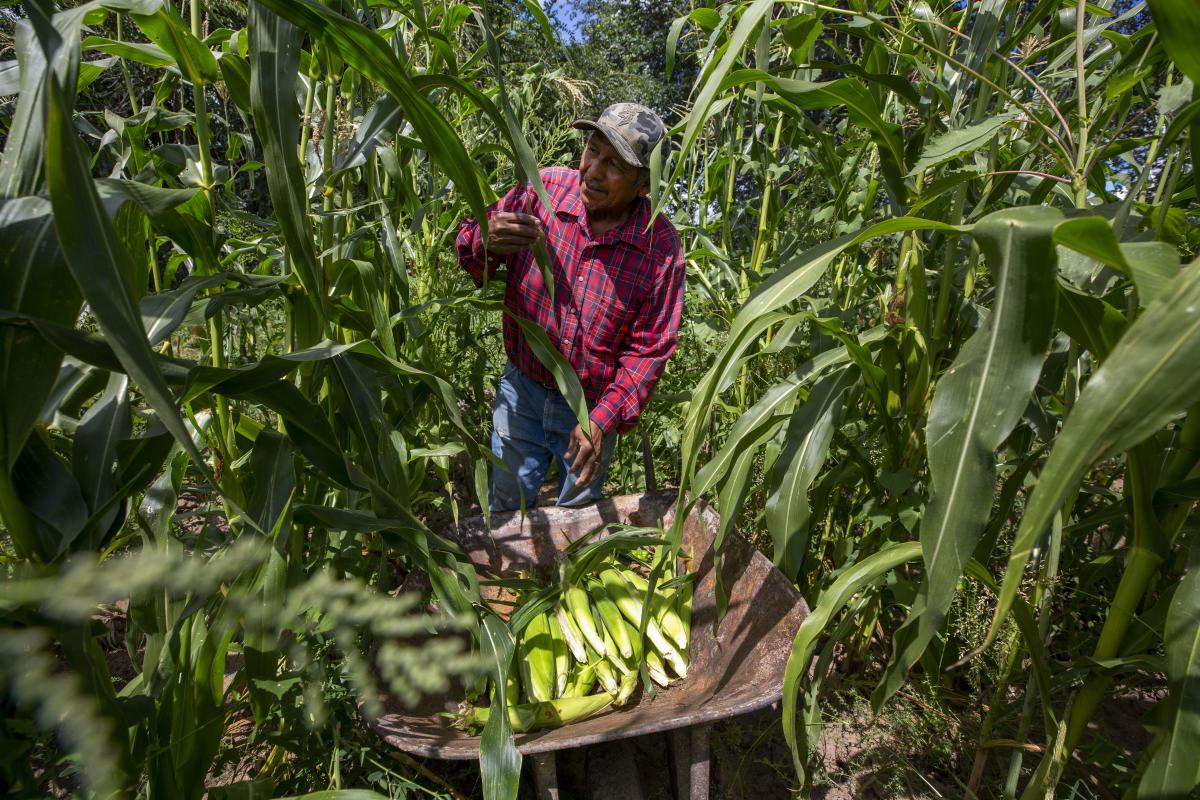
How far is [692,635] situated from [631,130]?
4.61 ft

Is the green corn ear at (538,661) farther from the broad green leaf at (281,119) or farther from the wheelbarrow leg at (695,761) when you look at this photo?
the broad green leaf at (281,119)

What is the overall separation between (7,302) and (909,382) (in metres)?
1.41

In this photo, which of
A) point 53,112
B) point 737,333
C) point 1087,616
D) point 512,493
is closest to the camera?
point 53,112

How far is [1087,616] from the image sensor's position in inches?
77.8

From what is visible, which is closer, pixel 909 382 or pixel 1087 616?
pixel 909 382

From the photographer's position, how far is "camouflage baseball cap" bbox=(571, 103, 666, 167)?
1.85 metres

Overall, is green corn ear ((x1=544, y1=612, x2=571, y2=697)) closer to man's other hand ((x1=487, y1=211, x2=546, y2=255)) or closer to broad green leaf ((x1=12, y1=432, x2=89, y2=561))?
man's other hand ((x1=487, y1=211, x2=546, y2=255))

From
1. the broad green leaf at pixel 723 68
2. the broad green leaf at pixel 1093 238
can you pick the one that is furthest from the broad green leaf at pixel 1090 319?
the broad green leaf at pixel 723 68

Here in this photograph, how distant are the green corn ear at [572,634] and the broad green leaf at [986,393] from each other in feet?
3.34

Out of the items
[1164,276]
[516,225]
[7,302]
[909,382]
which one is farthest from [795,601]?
[7,302]

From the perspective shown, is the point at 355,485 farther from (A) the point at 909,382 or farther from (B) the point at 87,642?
(A) the point at 909,382

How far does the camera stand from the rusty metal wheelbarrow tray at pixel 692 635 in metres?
1.16

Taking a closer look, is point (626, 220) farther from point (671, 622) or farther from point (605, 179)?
point (671, 622)

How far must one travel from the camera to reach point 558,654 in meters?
1.59
